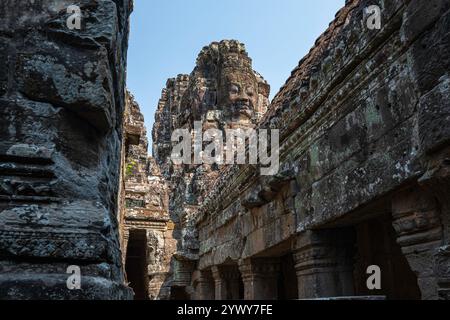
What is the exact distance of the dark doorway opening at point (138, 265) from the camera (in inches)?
521

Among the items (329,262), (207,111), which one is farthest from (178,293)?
(207,111)

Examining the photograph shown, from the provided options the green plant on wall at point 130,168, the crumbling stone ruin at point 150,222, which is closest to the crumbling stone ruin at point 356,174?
the crumbling stone ruin at point 150,222

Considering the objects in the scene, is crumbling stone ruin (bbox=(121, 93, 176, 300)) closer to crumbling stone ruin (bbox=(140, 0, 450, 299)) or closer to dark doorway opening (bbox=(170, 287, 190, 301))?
dark doorway opening (bbox=(170, 287, 190, 301))

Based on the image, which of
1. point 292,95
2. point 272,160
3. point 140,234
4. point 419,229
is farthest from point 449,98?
point 140,234

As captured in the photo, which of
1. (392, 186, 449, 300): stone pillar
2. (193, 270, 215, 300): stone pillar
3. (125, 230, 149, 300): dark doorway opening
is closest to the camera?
(392, 186, 449, 300): stone pillar

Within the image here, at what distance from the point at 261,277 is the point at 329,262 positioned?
280cm

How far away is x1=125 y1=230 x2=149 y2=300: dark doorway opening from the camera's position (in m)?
13.2

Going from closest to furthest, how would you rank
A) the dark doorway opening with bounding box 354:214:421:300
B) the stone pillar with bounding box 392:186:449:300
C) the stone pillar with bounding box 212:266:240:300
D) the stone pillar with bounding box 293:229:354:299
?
1. the stone pillar with bounding box 392:186:449:300
2. the stone pillar with bounding box 293:229:354:299
3. the dark doorway opening with bounding box 354:214:421:300
4. the stone pillar with bounding box 212:266:240:300

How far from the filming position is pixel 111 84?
187 centimetres

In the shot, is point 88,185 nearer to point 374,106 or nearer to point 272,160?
point 374,106

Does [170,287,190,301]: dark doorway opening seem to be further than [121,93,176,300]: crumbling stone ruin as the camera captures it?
Yes

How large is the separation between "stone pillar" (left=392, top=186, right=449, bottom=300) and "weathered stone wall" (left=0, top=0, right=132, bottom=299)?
2339 mm

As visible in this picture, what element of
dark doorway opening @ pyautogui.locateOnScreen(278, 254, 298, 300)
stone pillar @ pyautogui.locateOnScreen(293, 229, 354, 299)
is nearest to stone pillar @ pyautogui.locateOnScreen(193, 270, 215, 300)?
dark doorway opening @ pyautogui.locateOnScreen(278, 254, 298, 300)

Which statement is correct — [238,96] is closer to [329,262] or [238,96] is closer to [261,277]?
[261,277]
